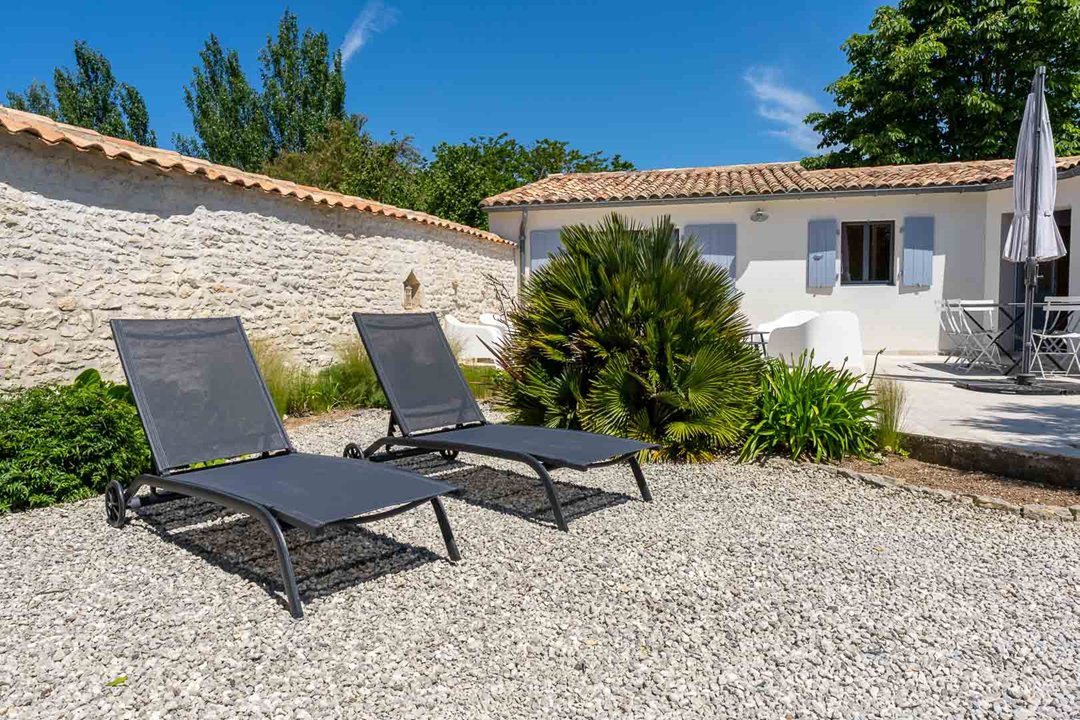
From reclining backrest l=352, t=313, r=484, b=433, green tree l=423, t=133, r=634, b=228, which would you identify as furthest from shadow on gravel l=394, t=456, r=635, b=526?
green tree l=423, t=133, r=634, b=228

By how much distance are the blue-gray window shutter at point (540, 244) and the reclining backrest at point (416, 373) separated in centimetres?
982

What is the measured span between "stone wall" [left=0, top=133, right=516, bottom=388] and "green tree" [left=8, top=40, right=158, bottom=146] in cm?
2773

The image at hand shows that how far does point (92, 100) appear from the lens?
3175 cm

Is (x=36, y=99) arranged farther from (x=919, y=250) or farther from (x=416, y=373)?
(x=416, y=373)

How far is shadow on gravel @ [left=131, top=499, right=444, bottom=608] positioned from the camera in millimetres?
3172

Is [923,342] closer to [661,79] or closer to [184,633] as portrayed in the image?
[184,633]

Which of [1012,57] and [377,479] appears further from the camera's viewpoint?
[1012,57]

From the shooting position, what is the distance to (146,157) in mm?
6855

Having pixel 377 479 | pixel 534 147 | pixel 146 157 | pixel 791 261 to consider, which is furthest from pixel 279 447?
pixel 534 147

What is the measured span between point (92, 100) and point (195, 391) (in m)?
35.0

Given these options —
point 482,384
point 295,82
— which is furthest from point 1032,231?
point 295,82

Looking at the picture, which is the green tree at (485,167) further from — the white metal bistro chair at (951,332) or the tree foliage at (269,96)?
the white metal bistro chair at (951,332)

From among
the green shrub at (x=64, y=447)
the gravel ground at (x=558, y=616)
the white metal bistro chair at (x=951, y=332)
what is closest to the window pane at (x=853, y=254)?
the white metal bistro chair at (x=951, y=332)

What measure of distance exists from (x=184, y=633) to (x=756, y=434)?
4134 mm
